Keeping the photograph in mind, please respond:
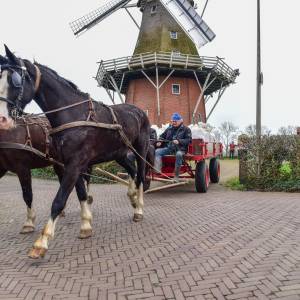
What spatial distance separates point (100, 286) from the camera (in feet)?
12.4

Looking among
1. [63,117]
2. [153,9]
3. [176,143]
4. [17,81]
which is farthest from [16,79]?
[153,9]

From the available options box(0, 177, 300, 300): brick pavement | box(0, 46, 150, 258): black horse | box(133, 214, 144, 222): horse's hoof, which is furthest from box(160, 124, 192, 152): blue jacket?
box(0, 46, 150, 258): black horse

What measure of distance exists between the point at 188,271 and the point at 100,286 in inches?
38.9

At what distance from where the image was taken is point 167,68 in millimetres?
25359

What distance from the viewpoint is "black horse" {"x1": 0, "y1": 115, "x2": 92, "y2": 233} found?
606 cm

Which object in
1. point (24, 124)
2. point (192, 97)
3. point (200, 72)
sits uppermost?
point (200, 72)

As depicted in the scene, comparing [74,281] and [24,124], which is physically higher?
[24,124]

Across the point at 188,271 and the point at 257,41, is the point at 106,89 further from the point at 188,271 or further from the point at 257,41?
the point at 188,271

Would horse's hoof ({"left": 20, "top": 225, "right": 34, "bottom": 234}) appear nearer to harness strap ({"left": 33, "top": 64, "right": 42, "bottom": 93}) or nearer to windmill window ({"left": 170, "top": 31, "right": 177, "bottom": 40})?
harness strap ({"left": 33, "top": 64, "right": 42, "bottom": 93})

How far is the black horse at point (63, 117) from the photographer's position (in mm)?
4520

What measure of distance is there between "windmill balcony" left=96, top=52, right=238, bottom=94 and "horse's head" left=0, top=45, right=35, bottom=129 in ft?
67.7

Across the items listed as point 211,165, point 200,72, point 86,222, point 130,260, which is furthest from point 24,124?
point 200,72

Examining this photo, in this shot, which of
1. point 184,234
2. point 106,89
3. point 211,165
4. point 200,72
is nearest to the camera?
point 184,234

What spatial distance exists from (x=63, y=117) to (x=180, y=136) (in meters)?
5.15
